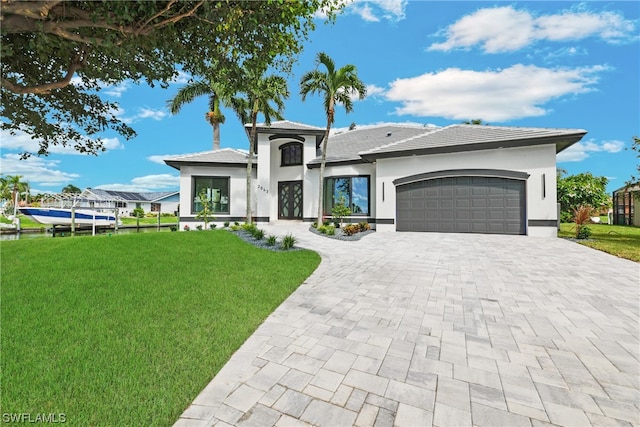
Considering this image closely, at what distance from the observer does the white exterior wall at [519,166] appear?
11430 millimetres

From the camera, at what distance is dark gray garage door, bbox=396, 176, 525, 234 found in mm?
12055

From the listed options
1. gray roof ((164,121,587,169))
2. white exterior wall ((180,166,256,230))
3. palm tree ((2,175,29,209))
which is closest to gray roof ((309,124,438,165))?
gray roof ((164,121,587,169))

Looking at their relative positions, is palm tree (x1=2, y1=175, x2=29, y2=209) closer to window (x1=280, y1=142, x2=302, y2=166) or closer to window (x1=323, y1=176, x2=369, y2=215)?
window (x1=280, y1=142, x2=302, y2=166)

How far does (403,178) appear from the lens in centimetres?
1389

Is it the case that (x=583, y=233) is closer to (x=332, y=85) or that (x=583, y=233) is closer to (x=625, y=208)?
(x=332, y=85)

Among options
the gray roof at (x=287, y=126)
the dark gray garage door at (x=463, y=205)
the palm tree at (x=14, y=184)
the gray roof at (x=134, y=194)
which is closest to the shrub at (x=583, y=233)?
the dark gray garage door at (x=463, y=205)

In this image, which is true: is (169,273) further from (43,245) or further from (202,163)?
(202,163)

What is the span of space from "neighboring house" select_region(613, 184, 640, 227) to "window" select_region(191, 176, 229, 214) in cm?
3205

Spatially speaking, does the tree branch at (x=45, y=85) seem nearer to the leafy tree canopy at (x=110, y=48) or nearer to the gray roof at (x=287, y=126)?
the leafy tree canopy at (x=110, y=48)

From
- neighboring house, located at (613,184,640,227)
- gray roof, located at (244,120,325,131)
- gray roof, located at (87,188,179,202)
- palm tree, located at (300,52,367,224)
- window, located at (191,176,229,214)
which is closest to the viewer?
palm tree, located at (300,52,367,224)

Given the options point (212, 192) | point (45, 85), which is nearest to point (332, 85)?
point (212, 192)

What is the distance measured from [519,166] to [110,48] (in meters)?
14.4

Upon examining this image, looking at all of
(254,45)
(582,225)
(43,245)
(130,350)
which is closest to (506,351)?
(130,350)

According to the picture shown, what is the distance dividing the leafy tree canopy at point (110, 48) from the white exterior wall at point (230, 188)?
10.1 meters
